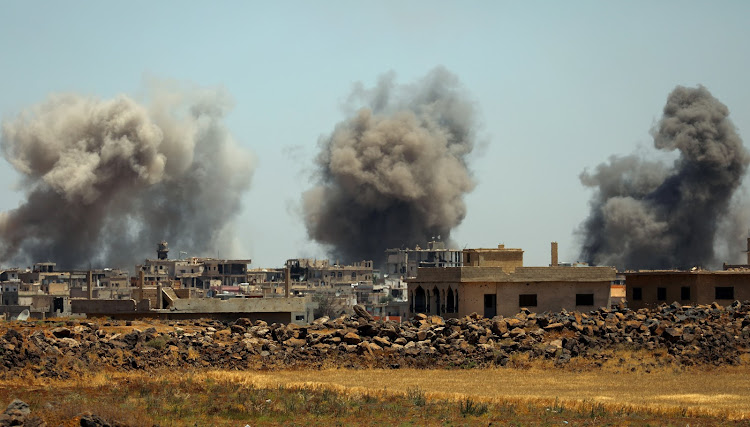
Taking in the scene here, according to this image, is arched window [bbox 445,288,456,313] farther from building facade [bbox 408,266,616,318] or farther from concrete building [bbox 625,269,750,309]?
concrete building [bbox 625,269,750,309]

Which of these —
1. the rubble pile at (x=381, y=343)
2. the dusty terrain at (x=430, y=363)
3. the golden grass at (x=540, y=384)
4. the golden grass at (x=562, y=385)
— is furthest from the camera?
the rubble pile at (x=381, y=343)

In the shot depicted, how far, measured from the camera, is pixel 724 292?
167 ft

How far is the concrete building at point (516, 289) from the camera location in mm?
49875

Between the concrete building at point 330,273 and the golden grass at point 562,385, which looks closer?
the golden grass at point 562,385

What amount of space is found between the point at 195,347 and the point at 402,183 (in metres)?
95.6

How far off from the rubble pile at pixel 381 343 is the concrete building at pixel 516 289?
30.6 feet

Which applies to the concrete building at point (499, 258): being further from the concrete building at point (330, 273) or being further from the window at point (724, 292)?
the concrete building at point (330, 273)

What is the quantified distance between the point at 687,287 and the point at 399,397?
27.1 meters

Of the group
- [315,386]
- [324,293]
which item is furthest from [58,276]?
[315,386]

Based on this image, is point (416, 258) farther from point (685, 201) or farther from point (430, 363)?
point (430, 363)

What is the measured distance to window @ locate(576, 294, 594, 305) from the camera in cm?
5084

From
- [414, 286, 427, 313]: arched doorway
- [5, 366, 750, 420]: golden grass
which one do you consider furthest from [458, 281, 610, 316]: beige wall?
[5, 366, 750, 420]: golden grass

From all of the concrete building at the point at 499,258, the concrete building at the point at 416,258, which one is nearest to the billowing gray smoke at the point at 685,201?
the concrete building at the point at 416,258

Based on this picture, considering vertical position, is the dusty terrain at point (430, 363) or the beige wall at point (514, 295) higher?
the beige wall at point (514, 295)
